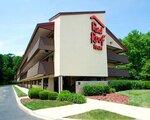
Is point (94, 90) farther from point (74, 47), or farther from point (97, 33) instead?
point (97, 33)

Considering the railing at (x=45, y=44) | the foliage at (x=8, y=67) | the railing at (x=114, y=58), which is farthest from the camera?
the foliage at (x=8, y=67)

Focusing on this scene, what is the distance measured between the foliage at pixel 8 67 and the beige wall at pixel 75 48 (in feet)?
318

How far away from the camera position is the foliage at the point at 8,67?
12756cm

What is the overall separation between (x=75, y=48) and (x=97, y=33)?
388cm

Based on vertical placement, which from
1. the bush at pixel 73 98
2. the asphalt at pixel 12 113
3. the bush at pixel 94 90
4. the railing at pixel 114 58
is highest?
the railing at pixel 114 58

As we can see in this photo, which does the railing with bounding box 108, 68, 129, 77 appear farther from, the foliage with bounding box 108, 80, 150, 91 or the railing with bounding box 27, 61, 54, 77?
the railing with bounding box 27, 61, 54, 77

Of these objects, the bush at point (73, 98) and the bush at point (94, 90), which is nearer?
the bush at point (73, 98)

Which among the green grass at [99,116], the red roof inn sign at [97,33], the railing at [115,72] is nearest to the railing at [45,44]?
the red roof inn sign at [97,33]

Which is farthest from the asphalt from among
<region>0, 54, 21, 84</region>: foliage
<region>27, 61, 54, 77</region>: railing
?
<region>0, 54, 21, 84</region>: foliage

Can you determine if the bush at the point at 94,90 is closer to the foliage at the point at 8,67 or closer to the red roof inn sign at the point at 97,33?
the red roof inn sign at the point at 97,33

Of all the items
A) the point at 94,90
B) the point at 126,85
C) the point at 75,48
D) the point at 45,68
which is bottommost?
the point at 94,90

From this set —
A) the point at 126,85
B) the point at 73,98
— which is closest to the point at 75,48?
the point at 126,85

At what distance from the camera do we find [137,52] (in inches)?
2361

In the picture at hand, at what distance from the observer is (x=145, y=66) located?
55.9 m
